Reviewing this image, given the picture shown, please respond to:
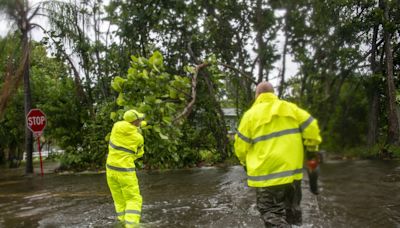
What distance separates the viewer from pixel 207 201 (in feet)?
26.0

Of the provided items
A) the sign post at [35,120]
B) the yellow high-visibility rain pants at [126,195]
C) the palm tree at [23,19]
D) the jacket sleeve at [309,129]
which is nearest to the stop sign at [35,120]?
the sign post at [35,120]

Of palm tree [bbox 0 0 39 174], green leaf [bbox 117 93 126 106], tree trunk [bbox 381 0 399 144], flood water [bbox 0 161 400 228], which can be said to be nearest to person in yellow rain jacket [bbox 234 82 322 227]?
flood water [bbox 0 161 400 228]

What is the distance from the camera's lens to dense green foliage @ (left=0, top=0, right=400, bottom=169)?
11.2 m

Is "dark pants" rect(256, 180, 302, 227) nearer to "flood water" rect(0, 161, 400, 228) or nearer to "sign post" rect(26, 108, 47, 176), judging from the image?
"flood water" rect(0, 161, 400, 228)

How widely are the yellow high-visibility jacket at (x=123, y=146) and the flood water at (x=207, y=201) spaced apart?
2.82ft

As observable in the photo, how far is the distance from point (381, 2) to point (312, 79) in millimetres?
4592

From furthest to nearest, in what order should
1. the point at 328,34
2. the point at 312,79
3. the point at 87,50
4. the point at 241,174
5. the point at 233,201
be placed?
the point at 87,50 → the point at 241,174 → the point at 328,34 → the point at 312,79 → the point at 233,201

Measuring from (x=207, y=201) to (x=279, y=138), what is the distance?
3892 mm

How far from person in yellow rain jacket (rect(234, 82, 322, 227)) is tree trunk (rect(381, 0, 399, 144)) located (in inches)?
387

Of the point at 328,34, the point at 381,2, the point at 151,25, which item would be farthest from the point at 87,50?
the point at 381,2

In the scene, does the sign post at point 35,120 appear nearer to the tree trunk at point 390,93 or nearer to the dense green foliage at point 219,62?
the dense green foliage at point 219,62

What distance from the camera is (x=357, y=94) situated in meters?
13.1

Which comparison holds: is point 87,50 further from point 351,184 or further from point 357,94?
point 351,184

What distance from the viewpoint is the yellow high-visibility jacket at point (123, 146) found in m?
6.16
